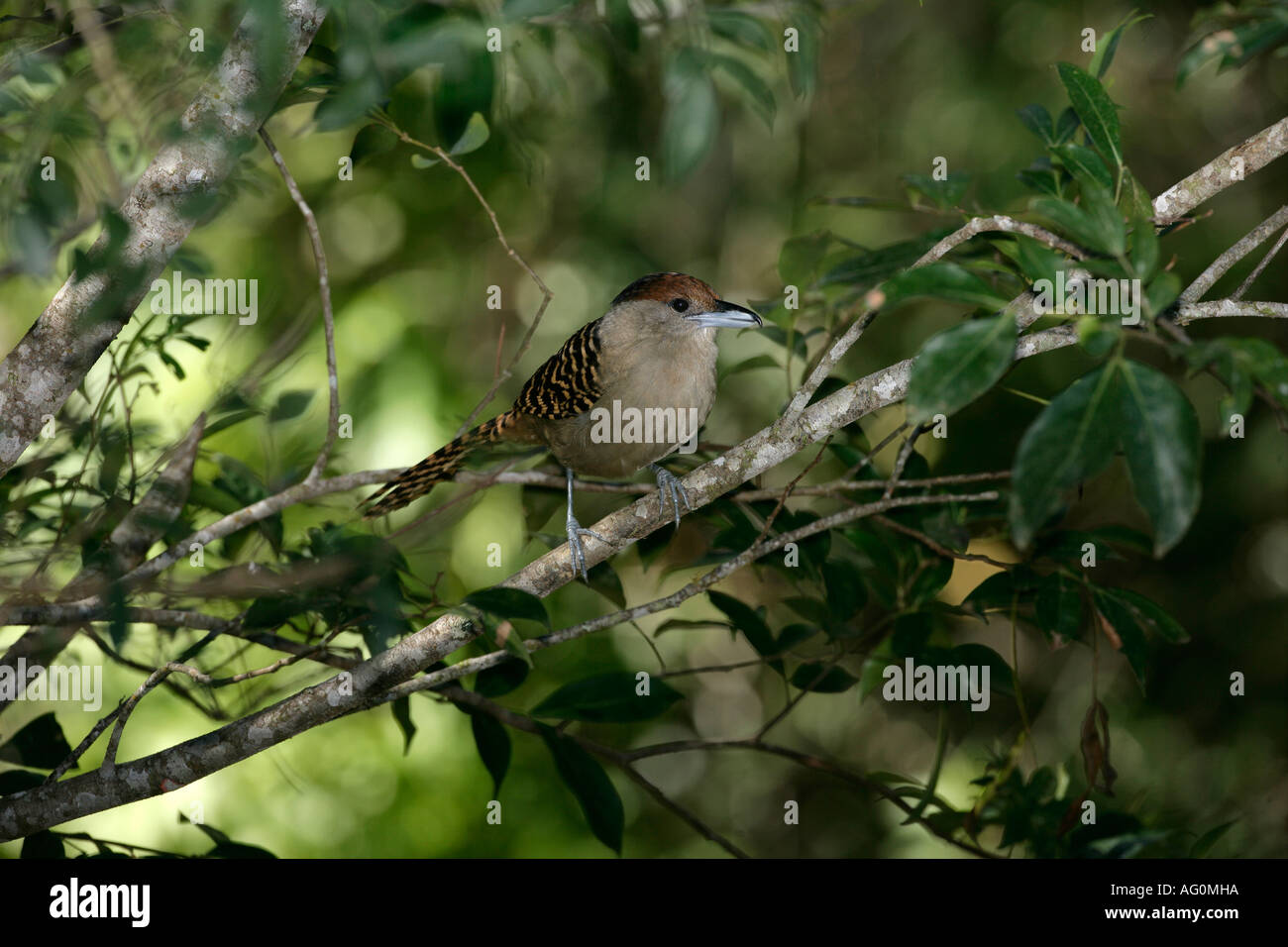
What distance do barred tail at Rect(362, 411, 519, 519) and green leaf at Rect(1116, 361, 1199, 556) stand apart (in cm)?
206

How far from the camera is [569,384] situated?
303 centimetres

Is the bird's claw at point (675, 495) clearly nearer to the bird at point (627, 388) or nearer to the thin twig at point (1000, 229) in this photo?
the bird at point (627, 388)

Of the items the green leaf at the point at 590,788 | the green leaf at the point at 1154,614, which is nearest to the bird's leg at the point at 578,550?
the green leaf at the point at 590,788

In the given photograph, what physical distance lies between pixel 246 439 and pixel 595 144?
203cm

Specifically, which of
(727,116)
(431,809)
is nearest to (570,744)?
(431,809)

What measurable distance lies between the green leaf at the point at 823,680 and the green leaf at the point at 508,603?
0.87 m

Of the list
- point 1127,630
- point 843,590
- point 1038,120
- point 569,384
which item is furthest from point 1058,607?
point 569,384

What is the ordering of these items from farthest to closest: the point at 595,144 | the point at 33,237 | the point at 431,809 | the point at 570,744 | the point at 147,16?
the point at 595,144 < the point at 431,809 < the point at 570,744 < the point at 147,16 < the point at 33,237

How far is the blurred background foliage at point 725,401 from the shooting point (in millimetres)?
3443

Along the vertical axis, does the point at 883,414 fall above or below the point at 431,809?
above

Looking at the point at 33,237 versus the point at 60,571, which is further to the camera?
the point at 60,571

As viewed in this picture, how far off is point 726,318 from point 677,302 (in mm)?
227

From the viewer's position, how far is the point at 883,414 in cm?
497
